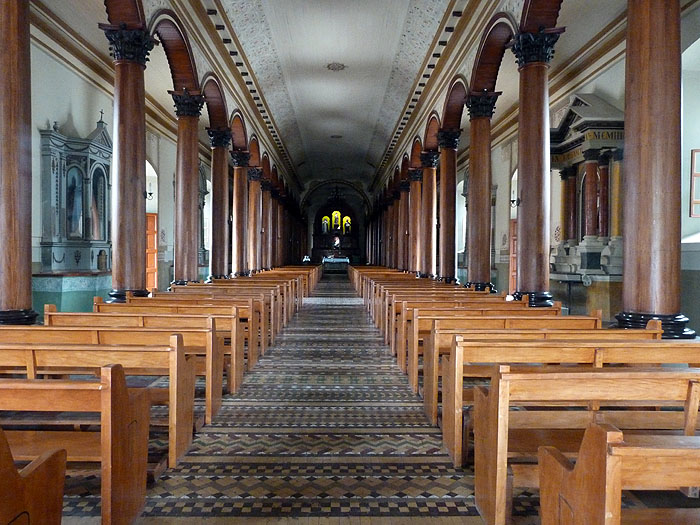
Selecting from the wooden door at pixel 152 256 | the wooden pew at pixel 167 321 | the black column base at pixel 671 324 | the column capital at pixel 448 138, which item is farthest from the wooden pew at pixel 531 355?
the wooden door at pixel 152 256

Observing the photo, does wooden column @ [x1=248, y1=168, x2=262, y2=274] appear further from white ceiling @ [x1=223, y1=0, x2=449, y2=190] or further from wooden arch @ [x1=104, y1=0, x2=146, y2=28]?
wooden arch @ [x1=104, y1=0, x2=146, y2=28]

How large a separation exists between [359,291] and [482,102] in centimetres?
769

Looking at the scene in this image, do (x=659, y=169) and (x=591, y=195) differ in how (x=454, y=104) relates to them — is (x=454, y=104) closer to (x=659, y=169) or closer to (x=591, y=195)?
(x=591, y=195)

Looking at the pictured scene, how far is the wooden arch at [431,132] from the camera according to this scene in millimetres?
14273

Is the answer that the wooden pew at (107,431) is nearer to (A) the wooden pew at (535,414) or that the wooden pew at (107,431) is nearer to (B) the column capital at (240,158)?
(A) the wooden pew at (535,414)

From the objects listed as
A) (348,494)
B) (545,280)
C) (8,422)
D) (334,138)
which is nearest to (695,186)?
(545,280)

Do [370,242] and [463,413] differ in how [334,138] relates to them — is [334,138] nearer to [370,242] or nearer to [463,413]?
[370,242]

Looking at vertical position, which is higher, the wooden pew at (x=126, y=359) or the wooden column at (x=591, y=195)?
the wooden column at (x=591, y=195)

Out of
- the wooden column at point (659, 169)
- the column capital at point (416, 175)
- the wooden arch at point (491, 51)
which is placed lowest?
the wooden column at point (659, 169)

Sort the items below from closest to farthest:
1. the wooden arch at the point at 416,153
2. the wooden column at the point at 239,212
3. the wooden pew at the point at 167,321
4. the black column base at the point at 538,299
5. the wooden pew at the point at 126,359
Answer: the wooden pew at the point at 126,359, the wooden pew at the point at 167,321, the black column base at the point at 538,299, the wooden column at the point at 239,212, the wooden arch at the point at 416,153

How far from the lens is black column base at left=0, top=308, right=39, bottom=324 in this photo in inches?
192

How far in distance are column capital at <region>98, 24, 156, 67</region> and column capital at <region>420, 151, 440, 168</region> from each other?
9607 mm

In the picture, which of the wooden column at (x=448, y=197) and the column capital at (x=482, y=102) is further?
the wooden column at (x=448, y=197)

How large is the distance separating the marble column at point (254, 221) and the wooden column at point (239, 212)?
5.32 feet
